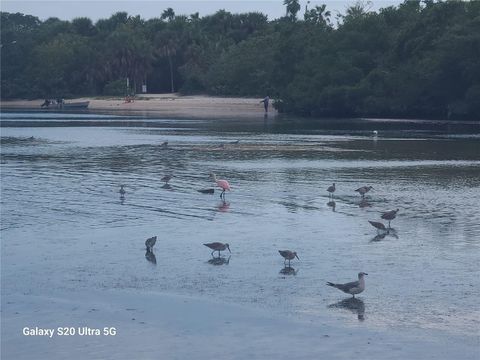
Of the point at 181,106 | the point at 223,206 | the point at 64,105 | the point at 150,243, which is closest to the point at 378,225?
the point at 150,243

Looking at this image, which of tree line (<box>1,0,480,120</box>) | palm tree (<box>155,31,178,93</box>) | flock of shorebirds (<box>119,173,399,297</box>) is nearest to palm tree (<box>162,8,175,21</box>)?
tree line (<box>1,0,480,120</box>)

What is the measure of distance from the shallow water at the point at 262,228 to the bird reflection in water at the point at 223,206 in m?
0.10

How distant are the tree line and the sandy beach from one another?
256 centimetres

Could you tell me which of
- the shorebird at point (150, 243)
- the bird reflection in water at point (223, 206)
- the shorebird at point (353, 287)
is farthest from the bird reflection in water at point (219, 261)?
the bird reflection in water at point (223, 206)

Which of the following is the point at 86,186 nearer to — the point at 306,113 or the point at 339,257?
the point at 339,257

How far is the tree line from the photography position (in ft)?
219

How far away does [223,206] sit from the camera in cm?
2195

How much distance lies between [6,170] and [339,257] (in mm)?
17202

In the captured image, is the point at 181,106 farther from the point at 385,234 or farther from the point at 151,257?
the point at 151,257

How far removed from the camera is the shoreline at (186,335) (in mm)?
10859

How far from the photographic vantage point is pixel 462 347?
36.4 ft

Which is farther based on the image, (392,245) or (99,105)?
(99,105)

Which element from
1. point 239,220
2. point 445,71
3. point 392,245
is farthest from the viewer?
point 445,71

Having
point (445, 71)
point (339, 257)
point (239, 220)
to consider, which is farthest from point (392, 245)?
point (445, 71)
